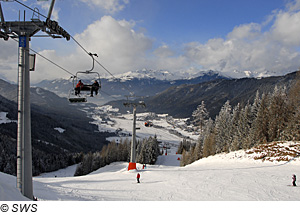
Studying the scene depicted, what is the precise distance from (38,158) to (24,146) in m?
99.3

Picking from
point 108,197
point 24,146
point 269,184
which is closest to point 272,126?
point 269,184

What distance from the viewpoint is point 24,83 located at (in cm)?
866

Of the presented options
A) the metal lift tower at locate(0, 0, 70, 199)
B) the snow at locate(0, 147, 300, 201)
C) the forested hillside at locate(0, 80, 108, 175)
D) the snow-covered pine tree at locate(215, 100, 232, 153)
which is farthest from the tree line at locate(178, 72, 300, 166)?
the forested hillside at locate(0, 80, 108, 175)

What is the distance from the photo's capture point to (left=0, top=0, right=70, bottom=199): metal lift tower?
8.50m

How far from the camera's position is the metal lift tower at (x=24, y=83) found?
335 inches

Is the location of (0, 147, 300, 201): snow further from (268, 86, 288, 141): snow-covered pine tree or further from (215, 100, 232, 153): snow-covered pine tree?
(215, 100, 232, 153): snow-covered pine tree

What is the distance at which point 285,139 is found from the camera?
35969 mm

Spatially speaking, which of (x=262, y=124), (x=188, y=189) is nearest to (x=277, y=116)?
(x=262, y=124)

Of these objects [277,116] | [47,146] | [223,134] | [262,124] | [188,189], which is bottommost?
[47,146]

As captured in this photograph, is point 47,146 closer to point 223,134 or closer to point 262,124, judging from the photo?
point 223,134

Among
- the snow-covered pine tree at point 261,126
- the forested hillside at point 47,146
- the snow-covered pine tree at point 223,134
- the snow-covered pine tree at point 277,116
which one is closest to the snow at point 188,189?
the snow-covered pine tree at point 261,126

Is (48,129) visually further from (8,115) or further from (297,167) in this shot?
(297,167)

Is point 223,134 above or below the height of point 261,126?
below

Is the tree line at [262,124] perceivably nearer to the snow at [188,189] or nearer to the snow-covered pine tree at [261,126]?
the snow-covered pine tree at [261,126]
